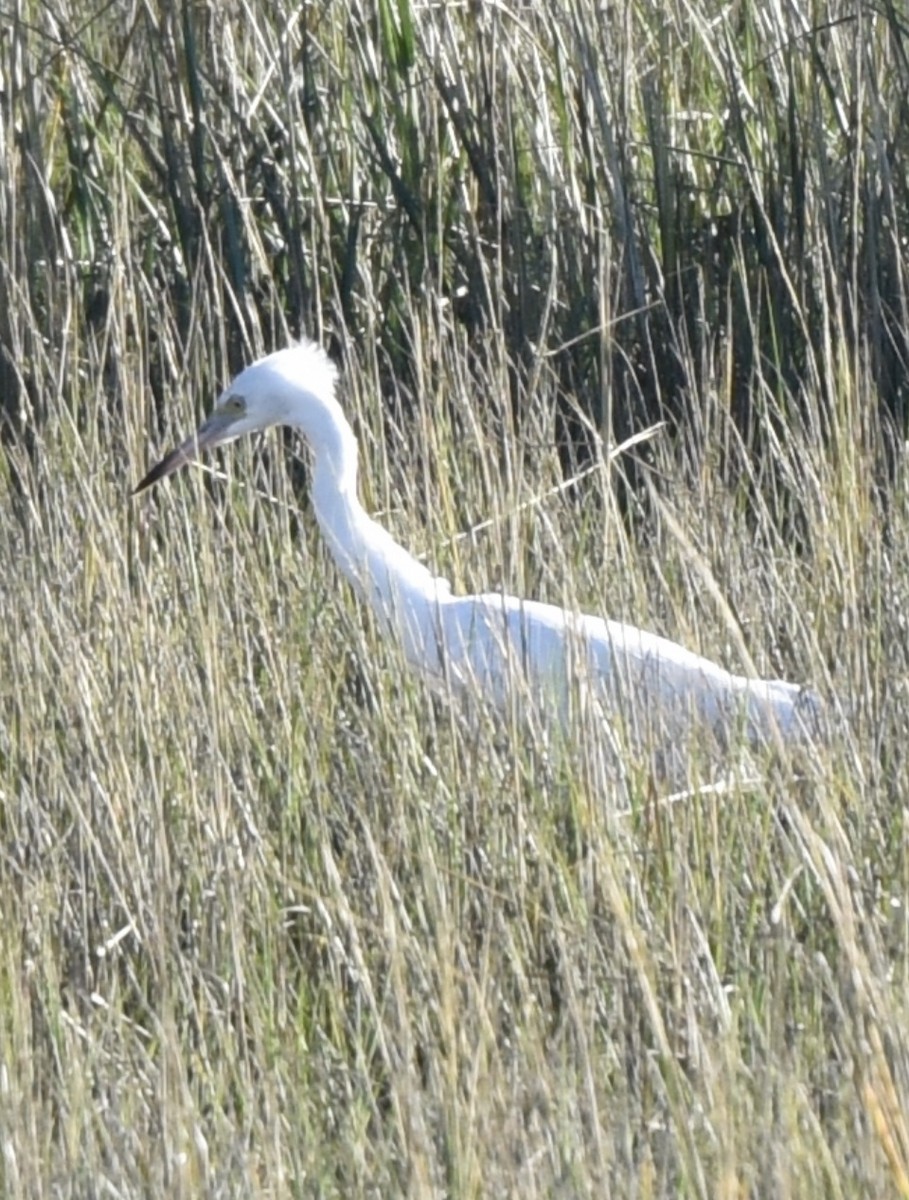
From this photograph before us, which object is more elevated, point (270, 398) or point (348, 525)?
point (270, 398)

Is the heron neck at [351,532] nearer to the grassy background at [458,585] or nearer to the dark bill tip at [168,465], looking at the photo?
the grassy background at [458,585]

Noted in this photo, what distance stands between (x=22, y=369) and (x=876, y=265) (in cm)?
148

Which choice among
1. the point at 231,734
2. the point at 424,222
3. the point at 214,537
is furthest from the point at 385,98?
the point at 231,734

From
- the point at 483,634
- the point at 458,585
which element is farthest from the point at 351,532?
the point at 483,634

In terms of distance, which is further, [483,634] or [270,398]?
[270,398]

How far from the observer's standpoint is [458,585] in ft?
10.6

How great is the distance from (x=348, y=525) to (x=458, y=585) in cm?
19

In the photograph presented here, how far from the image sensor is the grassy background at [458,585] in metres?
1.79

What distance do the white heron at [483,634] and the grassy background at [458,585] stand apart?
62 millimetres

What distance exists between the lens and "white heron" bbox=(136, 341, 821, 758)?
7.74 ft

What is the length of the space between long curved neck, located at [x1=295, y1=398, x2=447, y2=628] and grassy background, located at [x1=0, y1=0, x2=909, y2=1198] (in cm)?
6

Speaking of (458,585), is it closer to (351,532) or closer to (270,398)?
(351,532)

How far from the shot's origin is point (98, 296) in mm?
3998

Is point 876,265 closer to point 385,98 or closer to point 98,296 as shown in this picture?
point 385,98
